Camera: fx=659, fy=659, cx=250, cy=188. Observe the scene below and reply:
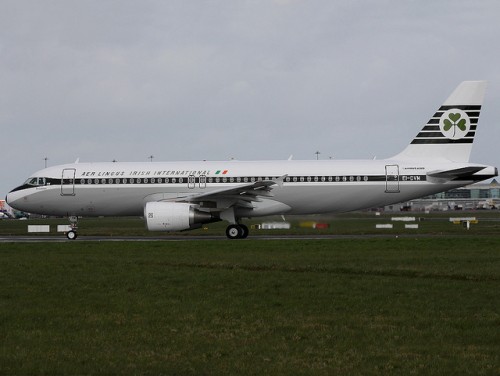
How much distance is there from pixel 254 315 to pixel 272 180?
21126 mm

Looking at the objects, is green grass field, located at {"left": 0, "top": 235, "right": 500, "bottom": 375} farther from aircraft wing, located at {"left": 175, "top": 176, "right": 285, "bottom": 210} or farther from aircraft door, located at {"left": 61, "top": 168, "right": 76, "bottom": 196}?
aircraft door, located at {"left": 61, "top": 168, "right": 76, "bottom": 196}

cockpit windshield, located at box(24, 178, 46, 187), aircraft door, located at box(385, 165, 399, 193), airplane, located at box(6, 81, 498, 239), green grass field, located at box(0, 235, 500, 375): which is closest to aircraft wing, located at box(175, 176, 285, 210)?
airplane, located at box(6, 81, 498, 239)

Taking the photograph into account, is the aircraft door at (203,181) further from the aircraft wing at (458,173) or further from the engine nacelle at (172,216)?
the aircraft wing at (458,173)

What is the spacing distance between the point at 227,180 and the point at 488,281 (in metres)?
19.3

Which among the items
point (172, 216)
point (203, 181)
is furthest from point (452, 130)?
point (172, 216)

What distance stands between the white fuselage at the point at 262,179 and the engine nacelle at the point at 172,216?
1.17 m

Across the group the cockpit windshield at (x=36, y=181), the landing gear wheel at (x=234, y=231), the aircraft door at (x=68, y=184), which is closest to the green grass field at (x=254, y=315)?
the landing gear wheel at (x=234, y=231)

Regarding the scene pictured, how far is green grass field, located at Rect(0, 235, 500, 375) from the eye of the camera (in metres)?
8.30

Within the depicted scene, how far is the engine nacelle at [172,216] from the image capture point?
30812mm

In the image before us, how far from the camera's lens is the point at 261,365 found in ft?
26.8

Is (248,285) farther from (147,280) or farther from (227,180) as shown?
(227,180)

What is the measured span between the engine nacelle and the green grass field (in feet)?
30.8

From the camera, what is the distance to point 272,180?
32.3 m

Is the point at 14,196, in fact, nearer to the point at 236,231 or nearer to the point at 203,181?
the point at 203,181
